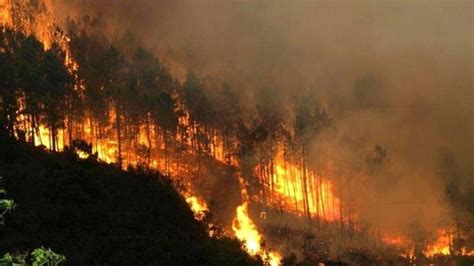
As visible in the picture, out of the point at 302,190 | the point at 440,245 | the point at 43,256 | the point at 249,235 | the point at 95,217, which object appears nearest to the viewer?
the point at 43,256

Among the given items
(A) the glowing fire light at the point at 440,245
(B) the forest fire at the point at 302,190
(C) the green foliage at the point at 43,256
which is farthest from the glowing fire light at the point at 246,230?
(C) the green foliage at the point at 43,256

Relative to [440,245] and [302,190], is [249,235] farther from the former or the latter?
[440,245]

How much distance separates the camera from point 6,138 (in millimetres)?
63375

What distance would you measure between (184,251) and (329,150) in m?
48.4

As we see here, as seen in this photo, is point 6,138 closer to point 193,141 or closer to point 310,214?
point 193,141

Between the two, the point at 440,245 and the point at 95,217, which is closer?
the point at 95,217

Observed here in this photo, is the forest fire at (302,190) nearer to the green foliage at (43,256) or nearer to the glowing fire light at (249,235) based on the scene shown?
the glowing fire light at (249,235)

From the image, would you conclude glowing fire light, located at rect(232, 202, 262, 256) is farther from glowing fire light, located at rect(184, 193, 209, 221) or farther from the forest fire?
the forest fire

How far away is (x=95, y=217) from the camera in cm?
5444

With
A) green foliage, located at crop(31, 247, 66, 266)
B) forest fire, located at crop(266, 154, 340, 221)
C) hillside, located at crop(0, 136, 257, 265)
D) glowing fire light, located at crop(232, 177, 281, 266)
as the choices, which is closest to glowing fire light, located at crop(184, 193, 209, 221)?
glowing fire light, located at crop(232, 177, 281, 266)

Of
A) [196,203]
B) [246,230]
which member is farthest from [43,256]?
[246,230]

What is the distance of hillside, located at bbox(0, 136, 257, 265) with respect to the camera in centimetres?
4972

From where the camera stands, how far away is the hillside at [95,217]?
Answer: 49.7 meters

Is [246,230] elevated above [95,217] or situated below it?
below
